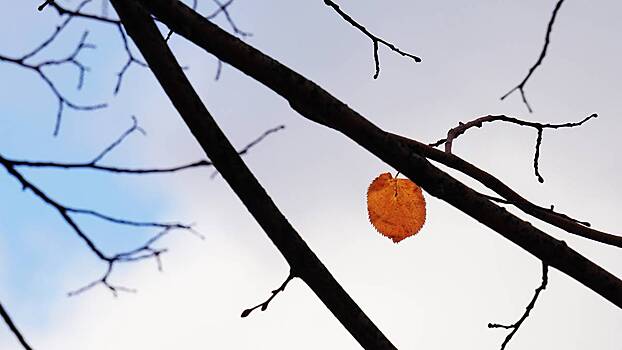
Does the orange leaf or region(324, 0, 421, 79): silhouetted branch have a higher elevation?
region(324, 0, 421, 79): silhouetted branch

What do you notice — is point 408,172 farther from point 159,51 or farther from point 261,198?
point 159,51

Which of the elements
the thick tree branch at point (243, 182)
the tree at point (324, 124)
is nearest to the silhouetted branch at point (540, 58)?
the tree at point (324, 124)

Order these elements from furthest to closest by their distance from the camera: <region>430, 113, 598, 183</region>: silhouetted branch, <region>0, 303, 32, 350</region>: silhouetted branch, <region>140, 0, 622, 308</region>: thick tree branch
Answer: <region>430, 113, 598, 183</region>: silhouetted branch → <region>140, 0, 622, 308</region>: thick tree branch → <region>0, 303, 32, 350</region>: silhouetted branch

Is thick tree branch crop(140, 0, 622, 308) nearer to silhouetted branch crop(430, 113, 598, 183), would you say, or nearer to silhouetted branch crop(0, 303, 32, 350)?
silhouetted branch crop(430, 113, 598, 183)

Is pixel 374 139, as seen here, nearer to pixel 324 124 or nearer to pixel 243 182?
pixel 324 124

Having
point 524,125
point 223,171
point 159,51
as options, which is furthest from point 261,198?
point 524,125

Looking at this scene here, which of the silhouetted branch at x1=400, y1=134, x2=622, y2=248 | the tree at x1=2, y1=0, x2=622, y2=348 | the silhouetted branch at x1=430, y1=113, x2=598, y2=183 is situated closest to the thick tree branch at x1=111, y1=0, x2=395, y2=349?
the tree at x1=2, y1=0, x2=622, y2=348
